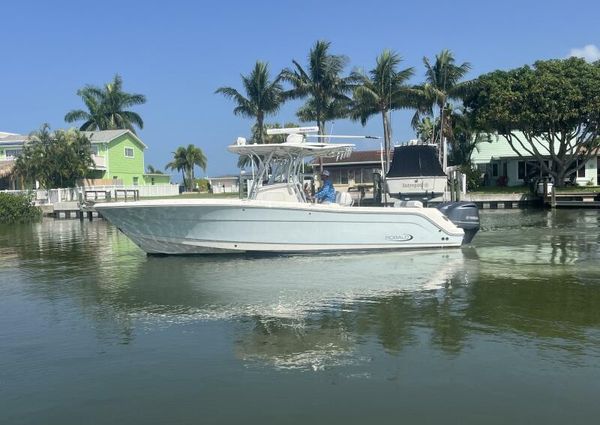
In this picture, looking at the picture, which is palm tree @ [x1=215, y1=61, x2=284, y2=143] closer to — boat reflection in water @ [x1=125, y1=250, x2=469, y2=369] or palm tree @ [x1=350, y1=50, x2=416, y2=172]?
palm tree @ [x1=350, y1=50, x2=416, y2=172]

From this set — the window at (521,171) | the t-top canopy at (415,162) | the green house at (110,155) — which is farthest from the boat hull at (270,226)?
the green house at (110,155)

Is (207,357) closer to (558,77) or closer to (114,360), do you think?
(114,360)

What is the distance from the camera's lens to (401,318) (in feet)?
24.2

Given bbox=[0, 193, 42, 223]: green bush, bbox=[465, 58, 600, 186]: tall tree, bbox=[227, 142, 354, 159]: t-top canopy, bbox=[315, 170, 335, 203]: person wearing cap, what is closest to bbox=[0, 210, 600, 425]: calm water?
bbox=[315, 170, 335, 203]: person wearing cap

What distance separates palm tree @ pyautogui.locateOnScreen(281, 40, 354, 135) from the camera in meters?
42.3

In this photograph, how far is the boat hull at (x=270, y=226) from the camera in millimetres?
12352

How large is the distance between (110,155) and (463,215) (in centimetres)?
4131

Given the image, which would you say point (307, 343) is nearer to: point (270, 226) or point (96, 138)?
point (270, 226)

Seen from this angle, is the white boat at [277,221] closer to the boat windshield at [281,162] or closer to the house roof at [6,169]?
the boat windshield at [281,162]

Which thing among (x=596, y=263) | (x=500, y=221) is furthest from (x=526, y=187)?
(x=596, y=263)

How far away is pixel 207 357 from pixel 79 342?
176 cm

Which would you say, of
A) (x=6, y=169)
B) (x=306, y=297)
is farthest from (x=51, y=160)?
(x=306, y=297)

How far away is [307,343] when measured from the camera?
6.39 meters

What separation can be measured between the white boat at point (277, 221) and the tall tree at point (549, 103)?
904 inches
